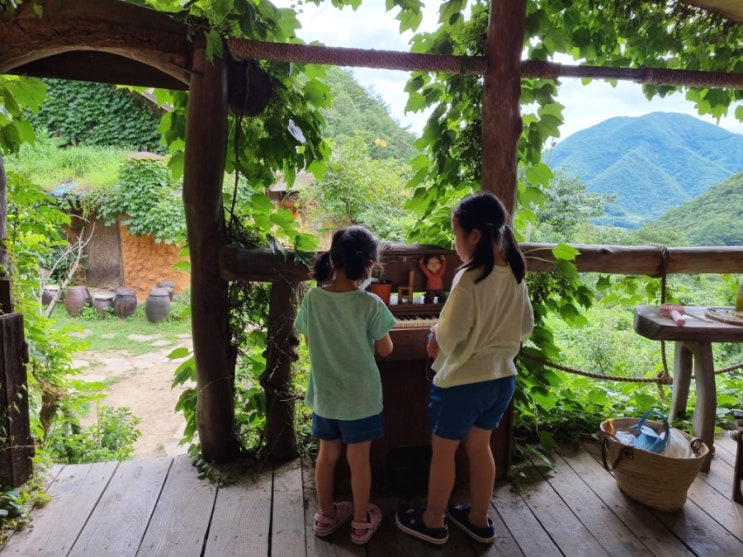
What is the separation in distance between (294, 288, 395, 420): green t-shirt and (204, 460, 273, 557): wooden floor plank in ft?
2.02

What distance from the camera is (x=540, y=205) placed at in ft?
9.62

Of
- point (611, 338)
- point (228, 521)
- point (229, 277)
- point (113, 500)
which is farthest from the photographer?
point (611, 338)

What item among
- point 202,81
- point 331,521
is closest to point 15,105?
point 202,81

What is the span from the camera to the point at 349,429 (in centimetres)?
197

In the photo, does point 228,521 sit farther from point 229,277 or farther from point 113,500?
point 229,277

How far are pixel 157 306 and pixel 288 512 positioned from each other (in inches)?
322

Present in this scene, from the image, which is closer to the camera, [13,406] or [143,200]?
[13,406]

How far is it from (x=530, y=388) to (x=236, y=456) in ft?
5.62

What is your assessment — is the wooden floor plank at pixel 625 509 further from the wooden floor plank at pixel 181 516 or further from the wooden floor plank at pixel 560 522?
the wooden floor plank at pixel 181 516

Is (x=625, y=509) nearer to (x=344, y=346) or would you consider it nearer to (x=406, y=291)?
(x=406, y=291)

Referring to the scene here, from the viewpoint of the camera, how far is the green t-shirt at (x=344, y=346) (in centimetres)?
191

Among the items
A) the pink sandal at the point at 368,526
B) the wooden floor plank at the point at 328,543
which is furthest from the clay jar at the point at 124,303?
the pink sandal at the point at 368,526

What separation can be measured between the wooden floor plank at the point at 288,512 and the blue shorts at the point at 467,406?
727mm

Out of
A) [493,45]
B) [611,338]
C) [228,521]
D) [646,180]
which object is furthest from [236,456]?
[646,180]
